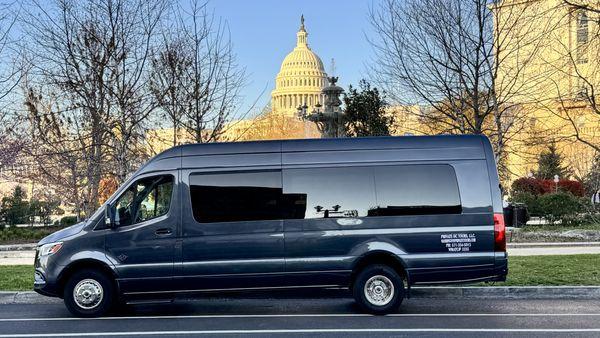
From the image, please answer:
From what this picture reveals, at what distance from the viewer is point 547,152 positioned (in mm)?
→ 47781

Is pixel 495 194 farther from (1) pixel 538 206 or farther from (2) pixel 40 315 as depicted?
(1) pixel 538 206

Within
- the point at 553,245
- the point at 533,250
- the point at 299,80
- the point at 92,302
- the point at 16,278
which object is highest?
the point at 299,80

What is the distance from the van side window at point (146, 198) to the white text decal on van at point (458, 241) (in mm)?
3848

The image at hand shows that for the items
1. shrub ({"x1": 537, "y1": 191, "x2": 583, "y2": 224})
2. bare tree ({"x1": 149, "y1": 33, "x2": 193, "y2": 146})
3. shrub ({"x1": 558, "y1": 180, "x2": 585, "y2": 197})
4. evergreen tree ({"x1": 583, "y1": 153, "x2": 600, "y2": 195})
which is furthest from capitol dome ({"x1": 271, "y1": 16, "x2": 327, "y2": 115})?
bare tree ({"x1": 149, "y1": 33, "x2": 193, "y2": 146})

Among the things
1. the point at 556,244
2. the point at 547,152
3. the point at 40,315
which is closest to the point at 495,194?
the point at 40,315

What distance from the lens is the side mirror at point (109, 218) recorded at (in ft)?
31.4

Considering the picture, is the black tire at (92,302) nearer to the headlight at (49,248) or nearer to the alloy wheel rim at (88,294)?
the alloy wheel rim at (88,294)

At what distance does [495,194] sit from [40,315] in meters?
6.66

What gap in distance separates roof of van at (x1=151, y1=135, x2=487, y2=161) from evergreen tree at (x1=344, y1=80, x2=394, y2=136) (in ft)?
63.9

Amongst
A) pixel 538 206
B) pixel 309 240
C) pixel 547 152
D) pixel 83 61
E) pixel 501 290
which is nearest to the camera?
pixel 309 240

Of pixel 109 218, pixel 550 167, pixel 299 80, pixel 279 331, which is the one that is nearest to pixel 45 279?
pixel 109 218

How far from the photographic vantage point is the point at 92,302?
31.3 feet

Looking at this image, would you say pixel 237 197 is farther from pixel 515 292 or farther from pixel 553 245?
pixel 553 245

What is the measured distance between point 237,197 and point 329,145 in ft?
4.85
